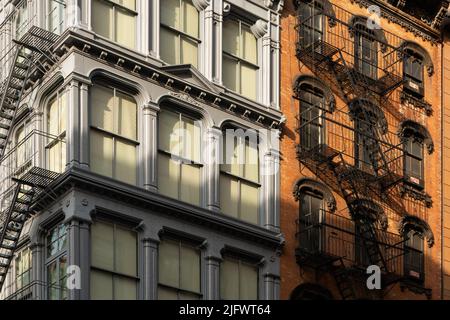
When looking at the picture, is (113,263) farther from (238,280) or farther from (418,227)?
(418,227)

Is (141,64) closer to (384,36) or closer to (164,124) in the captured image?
(164,124)

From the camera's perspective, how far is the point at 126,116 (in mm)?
43000

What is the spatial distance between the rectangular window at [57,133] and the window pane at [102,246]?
6.51 feet

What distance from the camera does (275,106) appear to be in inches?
1836

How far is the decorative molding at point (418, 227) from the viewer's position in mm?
48625

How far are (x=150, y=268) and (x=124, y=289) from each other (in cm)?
101

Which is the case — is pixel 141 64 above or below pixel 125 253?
above

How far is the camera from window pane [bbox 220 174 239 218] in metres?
44.4

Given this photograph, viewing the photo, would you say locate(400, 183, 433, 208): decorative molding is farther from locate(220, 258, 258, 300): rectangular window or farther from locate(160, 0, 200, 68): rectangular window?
locate(160, 0, 200, 68): rectangular window

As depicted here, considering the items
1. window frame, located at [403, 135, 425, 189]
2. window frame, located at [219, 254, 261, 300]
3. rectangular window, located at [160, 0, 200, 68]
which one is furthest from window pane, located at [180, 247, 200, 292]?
window frame, located at [403, 135, 425, 189]

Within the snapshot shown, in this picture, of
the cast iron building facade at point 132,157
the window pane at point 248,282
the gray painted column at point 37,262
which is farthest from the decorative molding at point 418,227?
the gray painted column at point 37,262

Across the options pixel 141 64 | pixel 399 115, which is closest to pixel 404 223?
pixel 399 115

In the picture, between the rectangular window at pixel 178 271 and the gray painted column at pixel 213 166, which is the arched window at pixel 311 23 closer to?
the gray painted column at pixel 213 166
